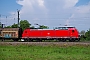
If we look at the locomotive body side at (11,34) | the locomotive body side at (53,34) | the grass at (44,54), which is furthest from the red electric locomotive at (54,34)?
the grass at (44,54)

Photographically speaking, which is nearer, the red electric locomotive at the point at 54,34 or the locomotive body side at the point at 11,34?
the red electric locomotive at the point at 54,34

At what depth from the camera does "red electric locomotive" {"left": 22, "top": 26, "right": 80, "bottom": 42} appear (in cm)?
A: 5014

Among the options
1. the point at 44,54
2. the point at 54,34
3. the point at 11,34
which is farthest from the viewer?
the point at 11,34

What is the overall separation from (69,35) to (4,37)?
17938 mm

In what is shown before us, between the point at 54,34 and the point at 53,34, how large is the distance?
266mm

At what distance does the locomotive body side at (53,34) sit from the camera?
50.2 metres

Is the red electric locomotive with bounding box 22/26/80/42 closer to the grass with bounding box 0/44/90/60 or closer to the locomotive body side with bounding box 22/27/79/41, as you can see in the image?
the locomotive body side with bounding box 22/27/79/41

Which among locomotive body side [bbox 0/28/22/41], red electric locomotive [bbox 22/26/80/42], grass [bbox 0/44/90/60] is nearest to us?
grass [bbox 0/44/90/60]

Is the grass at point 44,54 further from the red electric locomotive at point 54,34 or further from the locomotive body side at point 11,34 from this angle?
the locomotive body side at point 11,34

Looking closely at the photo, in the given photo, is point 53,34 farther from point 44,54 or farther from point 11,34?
point 44,54

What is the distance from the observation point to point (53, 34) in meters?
51.6

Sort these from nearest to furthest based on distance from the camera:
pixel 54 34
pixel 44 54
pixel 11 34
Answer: pixel 44 54 < pixel 54 34 < pixel 11 34

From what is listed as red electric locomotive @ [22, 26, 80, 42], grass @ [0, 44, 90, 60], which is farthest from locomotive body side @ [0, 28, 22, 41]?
grass @ [0, 44, 90, 60]

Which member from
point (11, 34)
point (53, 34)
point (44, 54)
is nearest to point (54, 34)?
point (53, 34)
